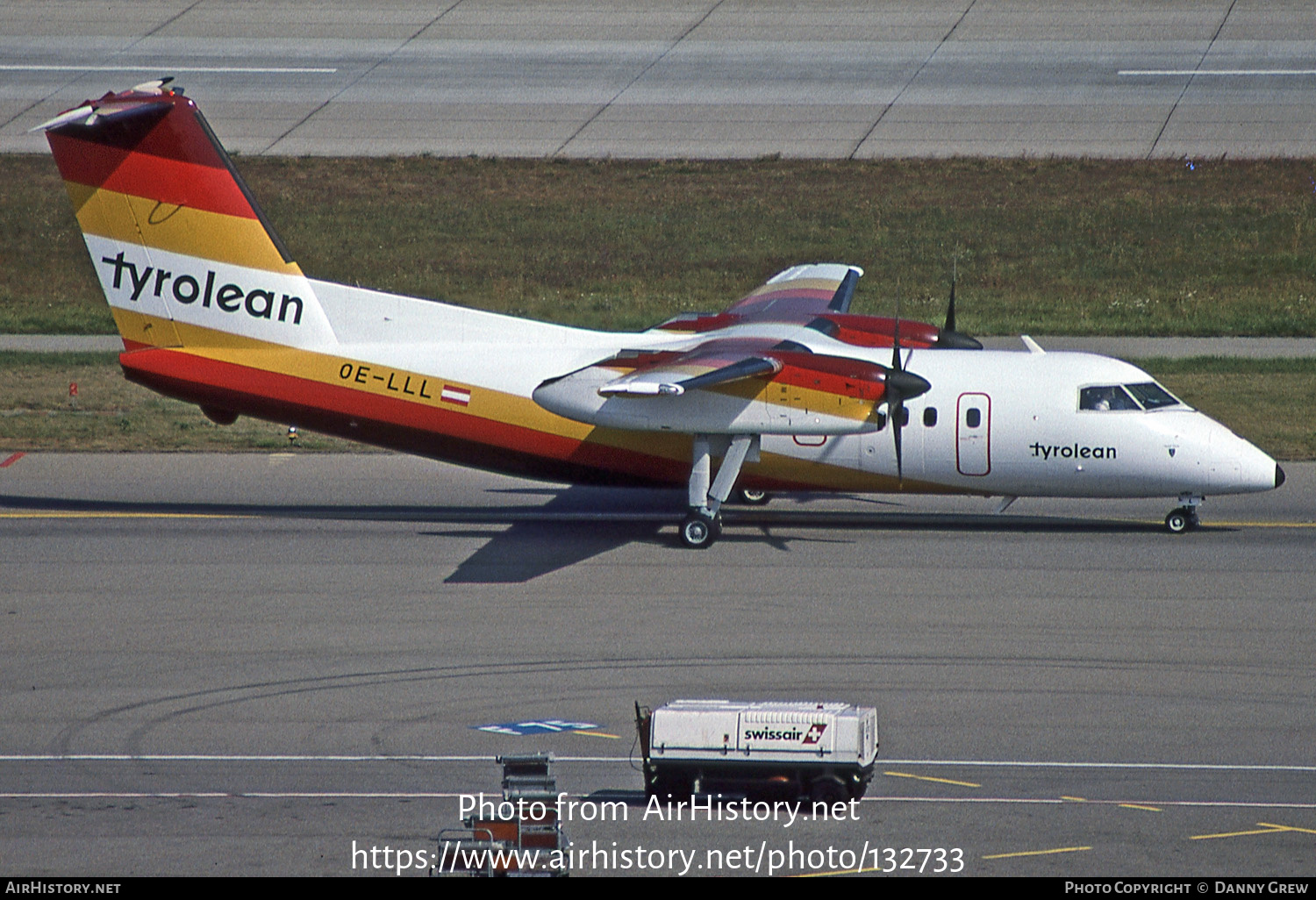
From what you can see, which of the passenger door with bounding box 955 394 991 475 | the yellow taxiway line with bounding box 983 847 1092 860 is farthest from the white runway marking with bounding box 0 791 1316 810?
the passenger door with bounding box 955 394 991 475

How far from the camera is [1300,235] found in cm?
4759

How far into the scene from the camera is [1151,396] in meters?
22.5

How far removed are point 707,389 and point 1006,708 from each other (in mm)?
7545

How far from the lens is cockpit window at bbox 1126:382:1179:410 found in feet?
73.7

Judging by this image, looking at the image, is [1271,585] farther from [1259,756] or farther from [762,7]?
[762,7]

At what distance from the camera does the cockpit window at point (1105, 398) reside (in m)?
22.4

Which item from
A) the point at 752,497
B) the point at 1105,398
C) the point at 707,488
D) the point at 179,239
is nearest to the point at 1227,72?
the point at 1105,398

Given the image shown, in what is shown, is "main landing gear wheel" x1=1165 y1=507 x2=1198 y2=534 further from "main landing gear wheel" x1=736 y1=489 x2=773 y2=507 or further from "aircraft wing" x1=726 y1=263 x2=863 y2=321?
"aircraft wing" x1=726 y1=263 x2=863 y2=321

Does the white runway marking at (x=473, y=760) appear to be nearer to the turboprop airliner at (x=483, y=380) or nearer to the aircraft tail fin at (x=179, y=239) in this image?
the turboprop airliner at (x=483, y=380)

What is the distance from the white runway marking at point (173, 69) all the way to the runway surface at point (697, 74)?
0.12 metres

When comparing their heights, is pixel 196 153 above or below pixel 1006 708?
above

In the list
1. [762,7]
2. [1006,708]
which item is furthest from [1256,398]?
[762,7]

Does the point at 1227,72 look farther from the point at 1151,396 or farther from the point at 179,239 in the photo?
the point at 179,239

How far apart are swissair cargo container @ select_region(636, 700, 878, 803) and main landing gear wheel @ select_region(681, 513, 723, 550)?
30.8 ft
